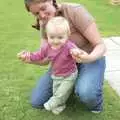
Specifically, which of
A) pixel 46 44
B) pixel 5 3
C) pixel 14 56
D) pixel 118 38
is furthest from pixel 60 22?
pixel 5 3

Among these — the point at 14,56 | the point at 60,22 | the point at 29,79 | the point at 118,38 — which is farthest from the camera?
the point at 118,38

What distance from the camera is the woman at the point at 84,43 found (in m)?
3.59

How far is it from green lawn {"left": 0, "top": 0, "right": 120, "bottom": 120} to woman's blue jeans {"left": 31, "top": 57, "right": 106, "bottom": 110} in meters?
0.12

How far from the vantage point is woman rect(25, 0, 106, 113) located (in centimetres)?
359

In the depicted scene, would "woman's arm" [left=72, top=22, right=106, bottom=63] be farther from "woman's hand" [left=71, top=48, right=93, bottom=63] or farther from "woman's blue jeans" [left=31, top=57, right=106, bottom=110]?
"woman's blue jeans" [left=31, top=57, right=106, bottom=110]

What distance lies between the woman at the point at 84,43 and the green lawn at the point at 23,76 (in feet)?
0.64

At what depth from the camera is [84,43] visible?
3.94 m

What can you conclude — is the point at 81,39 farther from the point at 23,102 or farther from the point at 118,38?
the point at 118,38

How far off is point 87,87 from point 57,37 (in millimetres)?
510

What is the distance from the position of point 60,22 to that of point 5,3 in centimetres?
666

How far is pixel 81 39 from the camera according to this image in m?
3.92

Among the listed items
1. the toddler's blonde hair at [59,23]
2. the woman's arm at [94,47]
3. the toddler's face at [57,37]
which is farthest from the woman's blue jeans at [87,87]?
the toddler's blonde hair at [59,23]

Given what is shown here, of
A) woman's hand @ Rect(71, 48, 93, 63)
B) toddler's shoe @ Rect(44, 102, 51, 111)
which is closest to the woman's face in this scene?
woman's hand @ Rect(71, 48, 93, 63)

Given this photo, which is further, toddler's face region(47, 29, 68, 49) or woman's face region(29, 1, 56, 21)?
toddler's face region(47, 29, 68, 49)
